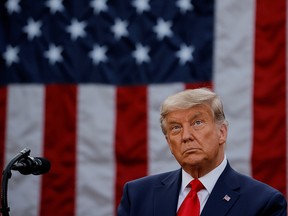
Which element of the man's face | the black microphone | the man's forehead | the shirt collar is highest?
the man's forehead

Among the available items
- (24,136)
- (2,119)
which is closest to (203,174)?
(24,136)

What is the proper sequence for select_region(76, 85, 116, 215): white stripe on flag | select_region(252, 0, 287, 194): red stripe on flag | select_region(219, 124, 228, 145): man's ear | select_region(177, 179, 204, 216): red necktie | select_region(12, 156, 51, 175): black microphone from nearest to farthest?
select_region(12, 156, 51, 175): black microphone < select_region(177, 179, 204, 216): red necktie < select_region(219, 124, 228, 145): man's ear < select_region(252, 0, 287, 194): red stripe on flag < select_region(76, 85, 116, 215): white stripe on flag

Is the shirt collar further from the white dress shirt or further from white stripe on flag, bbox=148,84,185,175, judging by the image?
white stripe on flag, bbox=148,84,185,175

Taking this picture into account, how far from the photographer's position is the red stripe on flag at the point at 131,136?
5082 mm

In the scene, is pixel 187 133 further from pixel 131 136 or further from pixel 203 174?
pixel 131 136

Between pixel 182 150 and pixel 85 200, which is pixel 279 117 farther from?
pixel 182 150

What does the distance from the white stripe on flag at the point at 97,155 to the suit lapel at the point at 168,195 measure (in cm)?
219

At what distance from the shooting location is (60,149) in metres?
5.23

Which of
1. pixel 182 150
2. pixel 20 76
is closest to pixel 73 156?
pixel 20 76

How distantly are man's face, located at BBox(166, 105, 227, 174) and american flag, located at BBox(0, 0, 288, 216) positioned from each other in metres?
2.07

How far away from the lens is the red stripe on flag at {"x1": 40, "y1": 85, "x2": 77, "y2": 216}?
520cm

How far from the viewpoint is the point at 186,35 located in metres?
5.12

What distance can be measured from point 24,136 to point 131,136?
92cm

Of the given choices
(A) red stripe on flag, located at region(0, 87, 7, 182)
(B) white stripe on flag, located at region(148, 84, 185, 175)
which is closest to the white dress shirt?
(B) white stripe on flag, located at region(148, 84, 185, 175)
